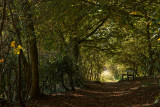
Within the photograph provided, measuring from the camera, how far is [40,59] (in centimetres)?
1223

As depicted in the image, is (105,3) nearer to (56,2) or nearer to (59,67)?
(56,2)

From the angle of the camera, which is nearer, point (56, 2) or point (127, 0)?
point (127, 0)

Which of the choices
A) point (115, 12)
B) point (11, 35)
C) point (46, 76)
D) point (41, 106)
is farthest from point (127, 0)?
point (46, 76)

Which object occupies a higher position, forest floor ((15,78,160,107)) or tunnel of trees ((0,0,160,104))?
tunnel of trees ((0,0,160,104))

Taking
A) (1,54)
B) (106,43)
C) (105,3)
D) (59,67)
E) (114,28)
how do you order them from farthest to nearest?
(106,43), (114,28), (59,67), (1,54), (105,3)

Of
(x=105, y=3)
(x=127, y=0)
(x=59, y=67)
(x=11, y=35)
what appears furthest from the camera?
(x=59, y=67)

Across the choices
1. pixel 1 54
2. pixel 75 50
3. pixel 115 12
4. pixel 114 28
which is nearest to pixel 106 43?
pixel 114 28

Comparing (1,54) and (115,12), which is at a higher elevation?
(115,12)

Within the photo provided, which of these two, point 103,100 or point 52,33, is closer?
point 52,33

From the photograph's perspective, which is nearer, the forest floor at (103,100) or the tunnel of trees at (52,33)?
the tunnel of trees at (52,33)

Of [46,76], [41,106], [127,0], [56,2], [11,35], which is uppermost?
[56,2]

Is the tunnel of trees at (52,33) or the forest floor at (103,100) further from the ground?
the tunnel of trees at (52,33)

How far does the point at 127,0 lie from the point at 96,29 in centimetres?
1010

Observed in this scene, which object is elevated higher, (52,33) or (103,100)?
(52,33)
